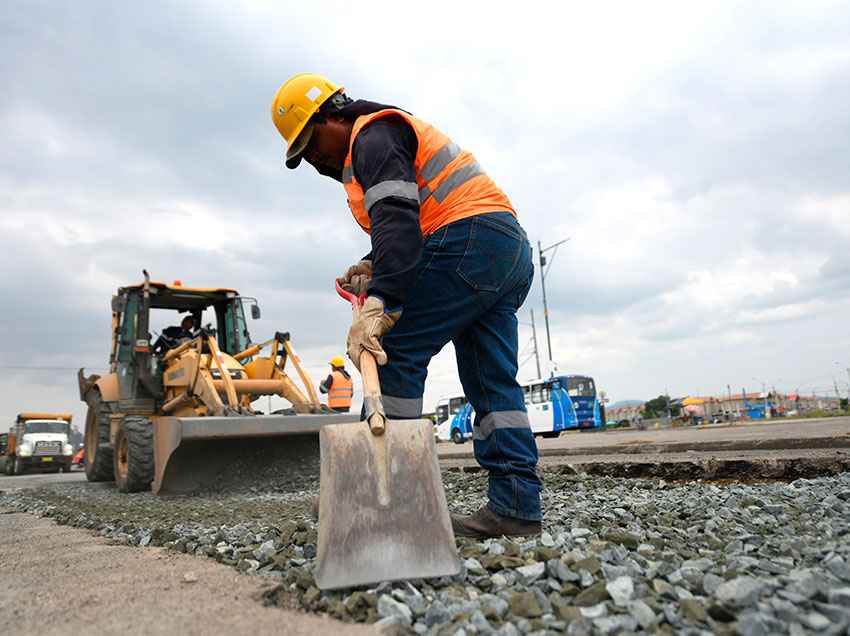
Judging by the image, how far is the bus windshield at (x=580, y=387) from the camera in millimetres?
25641

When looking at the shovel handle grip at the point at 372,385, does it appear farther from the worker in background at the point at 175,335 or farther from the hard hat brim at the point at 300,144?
the worker in background at the point at 175,335

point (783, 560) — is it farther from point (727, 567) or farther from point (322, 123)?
point (322, 123)

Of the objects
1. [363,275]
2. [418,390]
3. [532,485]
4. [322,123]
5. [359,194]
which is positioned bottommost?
[532,485]

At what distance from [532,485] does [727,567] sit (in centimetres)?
90

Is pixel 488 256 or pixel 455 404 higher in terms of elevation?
pixel 455 404

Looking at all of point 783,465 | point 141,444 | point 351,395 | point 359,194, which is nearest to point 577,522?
point 359,194

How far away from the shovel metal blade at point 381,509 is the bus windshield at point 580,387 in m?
24.2

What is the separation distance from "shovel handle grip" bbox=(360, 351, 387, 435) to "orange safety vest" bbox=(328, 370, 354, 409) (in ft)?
26.8

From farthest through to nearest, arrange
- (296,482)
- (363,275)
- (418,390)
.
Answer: (296,482) < (363,275) < (418,390)

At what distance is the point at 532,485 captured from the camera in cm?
268

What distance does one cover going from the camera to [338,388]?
10.6m

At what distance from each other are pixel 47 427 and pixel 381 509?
88.7ft

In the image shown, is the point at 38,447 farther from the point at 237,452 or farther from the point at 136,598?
the point at 136,598

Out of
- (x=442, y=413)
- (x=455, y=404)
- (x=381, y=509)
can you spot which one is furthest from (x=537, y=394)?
(x=381, y=509)
